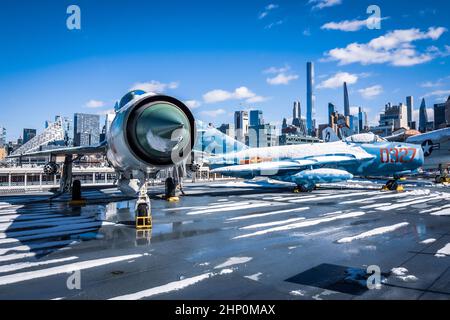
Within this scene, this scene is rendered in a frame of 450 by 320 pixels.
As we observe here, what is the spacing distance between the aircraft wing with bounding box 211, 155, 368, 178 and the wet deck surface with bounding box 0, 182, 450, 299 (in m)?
12.7

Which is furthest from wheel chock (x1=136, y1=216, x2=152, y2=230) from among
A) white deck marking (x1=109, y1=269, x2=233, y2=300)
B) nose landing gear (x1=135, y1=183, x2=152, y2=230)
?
white deck marking (x1=109, y1=269, x2=233, y2=300)

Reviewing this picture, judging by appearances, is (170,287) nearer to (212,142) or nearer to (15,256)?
(15,256)

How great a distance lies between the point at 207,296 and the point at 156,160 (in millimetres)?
4155

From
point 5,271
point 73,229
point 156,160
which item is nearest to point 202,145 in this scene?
point 73,229

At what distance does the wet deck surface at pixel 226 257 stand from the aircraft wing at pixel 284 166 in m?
12.7

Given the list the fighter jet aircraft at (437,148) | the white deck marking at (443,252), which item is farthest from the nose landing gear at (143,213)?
the fighter jet aircraft at (437,148)

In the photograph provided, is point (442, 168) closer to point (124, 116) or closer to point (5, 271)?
point (124, 116)

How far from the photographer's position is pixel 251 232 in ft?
32.2

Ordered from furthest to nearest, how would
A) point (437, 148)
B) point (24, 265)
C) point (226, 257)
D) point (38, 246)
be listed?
point (437, 148)
point (38, 246)
point (226, 257)
point (24, 265)

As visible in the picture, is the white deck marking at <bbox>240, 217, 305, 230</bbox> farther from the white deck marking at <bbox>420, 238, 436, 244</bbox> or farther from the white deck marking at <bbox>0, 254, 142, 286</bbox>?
the white deck marking at <bbox>0, 254, 142, 286</bbox>

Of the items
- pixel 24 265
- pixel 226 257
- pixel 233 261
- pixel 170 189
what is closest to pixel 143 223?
pixel 24 265

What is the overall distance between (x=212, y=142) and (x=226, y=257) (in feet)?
75.4

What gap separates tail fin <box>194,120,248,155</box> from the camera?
1157 inches

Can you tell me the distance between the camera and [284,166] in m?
25.6
